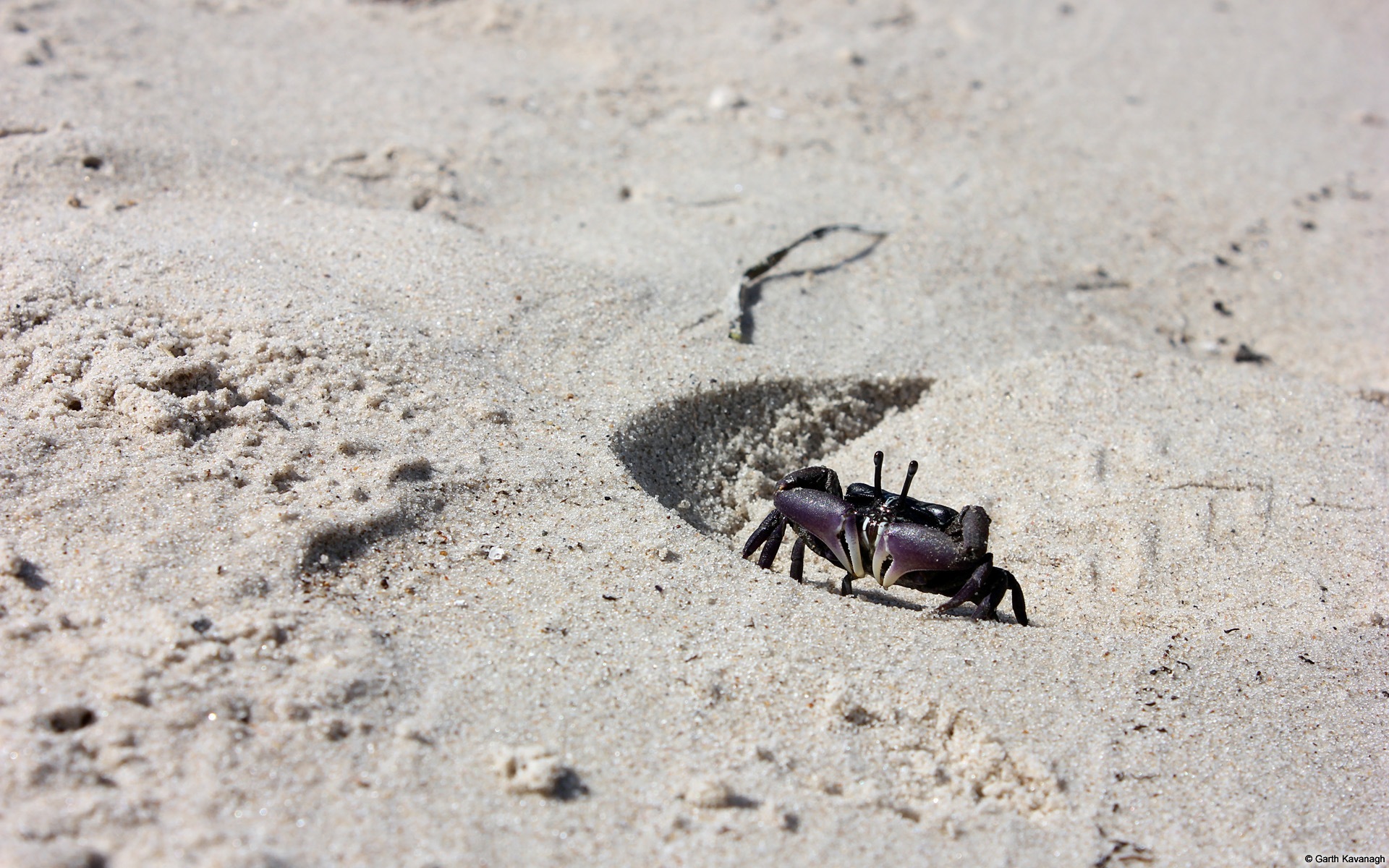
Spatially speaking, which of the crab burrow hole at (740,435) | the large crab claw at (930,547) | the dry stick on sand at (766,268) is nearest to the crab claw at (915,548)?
the large crab claw at (930,547)

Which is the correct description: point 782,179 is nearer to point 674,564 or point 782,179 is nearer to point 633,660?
point 674,564

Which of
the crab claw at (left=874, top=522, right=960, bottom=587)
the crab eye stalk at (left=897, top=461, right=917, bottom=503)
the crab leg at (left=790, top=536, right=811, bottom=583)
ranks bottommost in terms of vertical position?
the crab leg at (left=790, top=536, right=811, bottom=583)

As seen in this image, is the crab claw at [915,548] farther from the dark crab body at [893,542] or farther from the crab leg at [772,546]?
the crab leg at [772,546]

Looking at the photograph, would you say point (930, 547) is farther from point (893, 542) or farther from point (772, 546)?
point (772, 546)

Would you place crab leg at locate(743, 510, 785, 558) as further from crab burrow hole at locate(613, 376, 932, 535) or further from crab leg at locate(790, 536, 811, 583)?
crab burrow hole at locate(613, 376, 932, 535)

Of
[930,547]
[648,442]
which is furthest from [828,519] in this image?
[648,442]

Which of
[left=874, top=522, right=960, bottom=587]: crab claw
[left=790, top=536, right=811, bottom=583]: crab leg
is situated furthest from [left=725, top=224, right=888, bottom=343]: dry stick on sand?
[left=874, top=522, right=960, bottom=587]: crab claw
